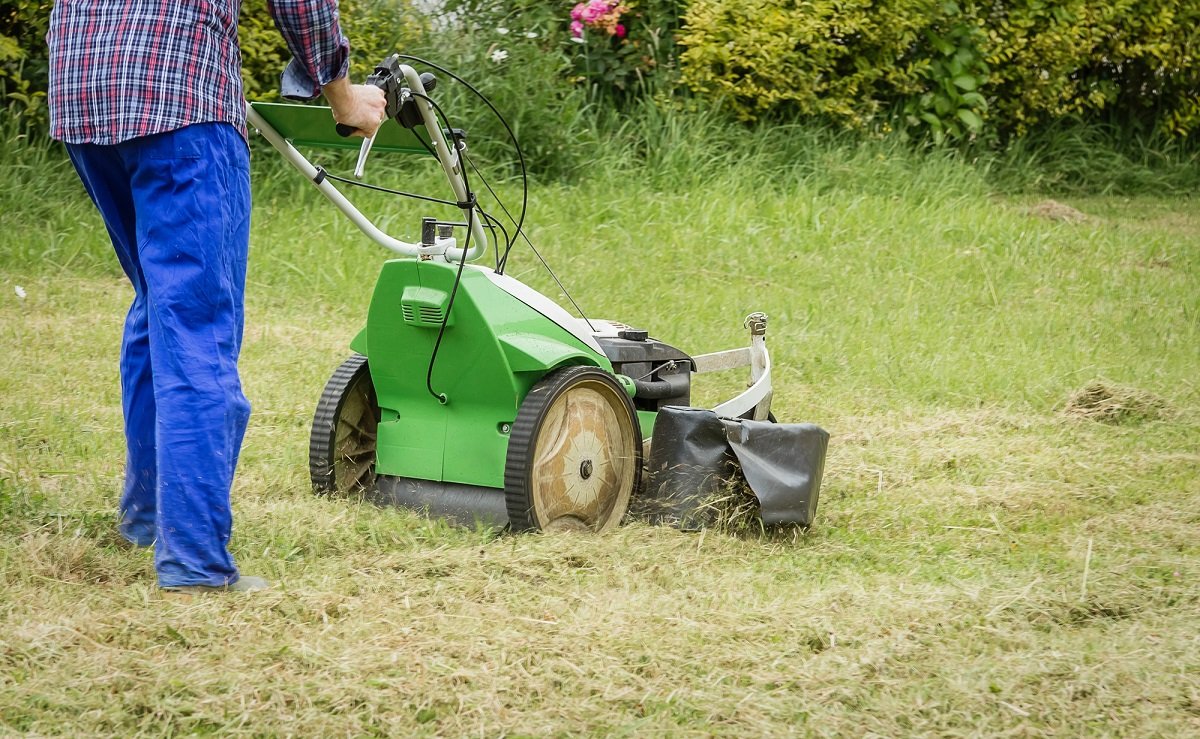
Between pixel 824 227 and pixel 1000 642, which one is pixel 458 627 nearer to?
pixel 1000 642

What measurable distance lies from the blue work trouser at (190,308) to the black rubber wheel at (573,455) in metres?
0.71

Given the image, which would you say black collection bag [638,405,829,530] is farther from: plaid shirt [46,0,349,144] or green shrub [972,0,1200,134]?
green shrub [972,0,1200,134]

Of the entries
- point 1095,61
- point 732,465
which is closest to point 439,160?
point 732,465

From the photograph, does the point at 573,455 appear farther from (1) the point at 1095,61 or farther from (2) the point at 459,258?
(1) the point at 1095,61

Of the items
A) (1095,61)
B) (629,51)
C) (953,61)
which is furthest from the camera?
(1095,61)

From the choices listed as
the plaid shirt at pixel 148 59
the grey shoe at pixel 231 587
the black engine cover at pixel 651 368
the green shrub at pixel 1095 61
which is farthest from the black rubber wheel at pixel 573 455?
the green shrub at pixel 1095 61

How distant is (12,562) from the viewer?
304 centimetres

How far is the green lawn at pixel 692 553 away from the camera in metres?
2.52

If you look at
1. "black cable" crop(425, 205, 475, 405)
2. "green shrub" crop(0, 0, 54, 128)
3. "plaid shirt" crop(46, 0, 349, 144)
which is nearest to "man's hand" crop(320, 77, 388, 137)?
"plaid shirt" crop(46, 0, 349, 144)

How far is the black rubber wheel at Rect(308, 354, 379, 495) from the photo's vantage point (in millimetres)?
3701

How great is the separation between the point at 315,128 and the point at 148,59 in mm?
637

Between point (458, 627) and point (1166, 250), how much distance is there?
19.6 ft

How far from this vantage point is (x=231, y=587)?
293 centimetres

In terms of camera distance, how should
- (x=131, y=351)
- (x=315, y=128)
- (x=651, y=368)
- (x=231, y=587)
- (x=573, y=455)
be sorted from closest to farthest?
1. (x=231, y=587)
2. (x=131, y=351)
3. (x=315, y=128)
4. (x=573, y=455)
5. (x=651, y=368)
